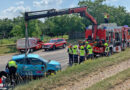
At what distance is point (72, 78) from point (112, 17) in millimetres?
35659

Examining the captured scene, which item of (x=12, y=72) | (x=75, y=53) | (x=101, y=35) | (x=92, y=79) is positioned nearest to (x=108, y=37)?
(x=101, y=35)

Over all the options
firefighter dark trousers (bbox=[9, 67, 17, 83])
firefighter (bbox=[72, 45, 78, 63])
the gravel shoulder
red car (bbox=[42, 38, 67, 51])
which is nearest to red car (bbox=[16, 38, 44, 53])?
red car (bbox=[42, 38, 67, 51])

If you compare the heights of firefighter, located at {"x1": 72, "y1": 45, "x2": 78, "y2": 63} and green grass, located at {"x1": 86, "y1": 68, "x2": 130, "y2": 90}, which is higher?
firefighter, located at {"x1": 72, "y1": 45, "x2": 78, "y2": 63}

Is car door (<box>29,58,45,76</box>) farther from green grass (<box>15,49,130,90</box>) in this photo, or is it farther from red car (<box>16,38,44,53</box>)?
red car (<box>16,38,44,53</box>)

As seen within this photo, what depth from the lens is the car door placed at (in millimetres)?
9758

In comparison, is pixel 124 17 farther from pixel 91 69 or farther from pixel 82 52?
pixel 91 69

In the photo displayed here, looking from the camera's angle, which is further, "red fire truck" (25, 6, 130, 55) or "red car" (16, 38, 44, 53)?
"red car" (16, 38, 44, 53)

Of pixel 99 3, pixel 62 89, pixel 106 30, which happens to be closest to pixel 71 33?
pixel 99 3

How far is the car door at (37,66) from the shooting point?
9758 mm

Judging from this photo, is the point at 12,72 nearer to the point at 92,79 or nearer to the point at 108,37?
the point at 92,79

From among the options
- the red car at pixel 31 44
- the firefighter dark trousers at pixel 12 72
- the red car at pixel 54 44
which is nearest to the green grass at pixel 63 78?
the firefighter dark trousers at pixel 12 72

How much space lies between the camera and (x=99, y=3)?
40.9 m

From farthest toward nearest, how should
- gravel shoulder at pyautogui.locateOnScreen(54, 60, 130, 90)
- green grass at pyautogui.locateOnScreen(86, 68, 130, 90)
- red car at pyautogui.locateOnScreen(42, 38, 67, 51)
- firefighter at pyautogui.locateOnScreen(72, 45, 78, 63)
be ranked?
red car at pyautogui.locateOnScreen(42, 38, 67, 51) < firefighter at pyautogui.locateOnScreen(72, 45, 78, 63) < gravel shoulder at pyautogui.locateOnScreen(54, 60, 130, 90) < green grass at pyautogui.locateOnScreen(86, 68, 130, 90)

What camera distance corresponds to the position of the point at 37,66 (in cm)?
977
